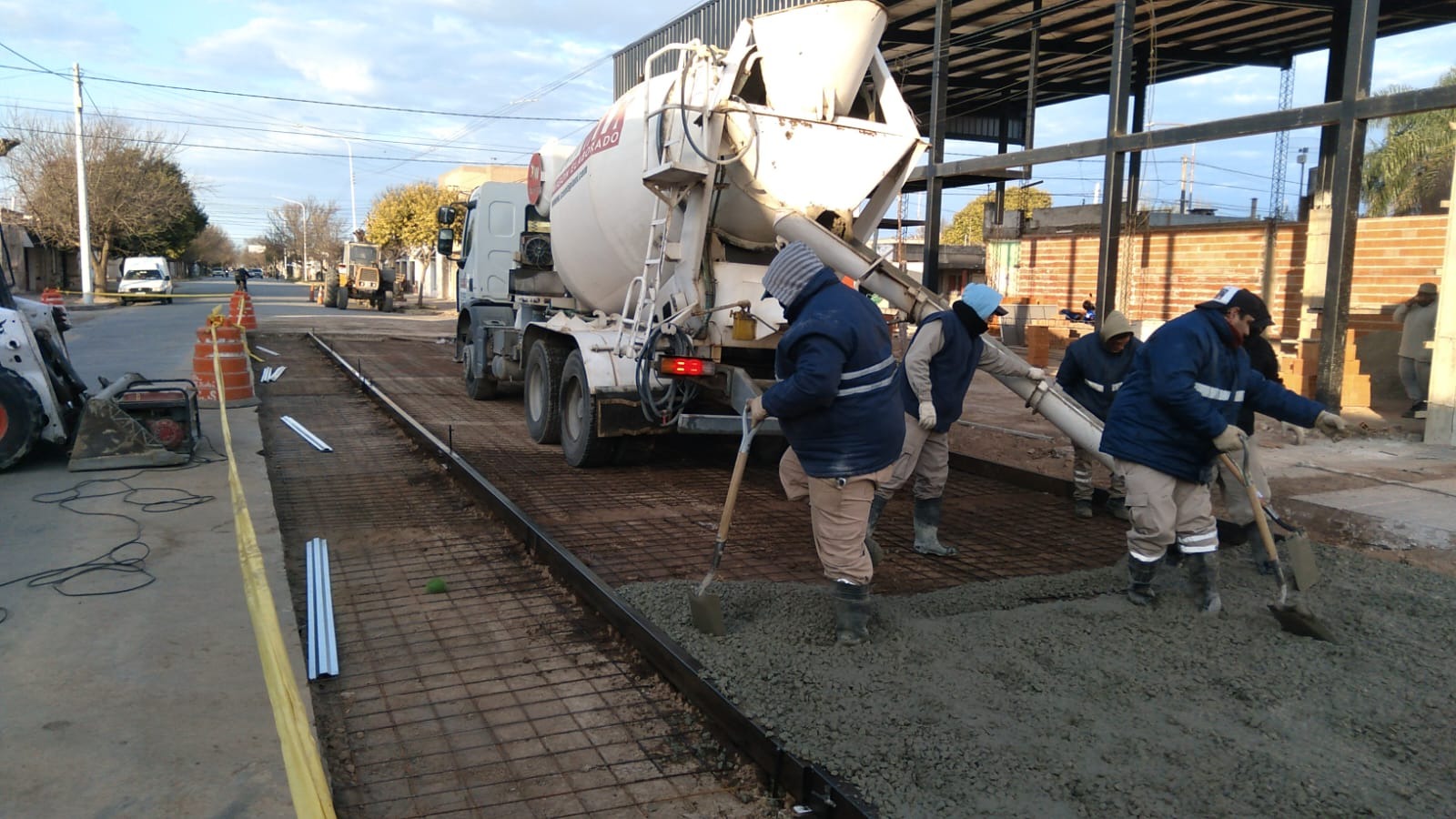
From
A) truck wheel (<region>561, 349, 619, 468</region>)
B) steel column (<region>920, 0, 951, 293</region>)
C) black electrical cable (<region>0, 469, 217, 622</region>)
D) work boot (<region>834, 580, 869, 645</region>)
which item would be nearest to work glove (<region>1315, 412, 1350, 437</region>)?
work boot (<region>834, 580, 869, 645</region>)

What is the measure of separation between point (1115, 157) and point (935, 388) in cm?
834

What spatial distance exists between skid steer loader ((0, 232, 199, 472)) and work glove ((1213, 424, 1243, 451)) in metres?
7.84

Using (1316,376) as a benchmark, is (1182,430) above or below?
above

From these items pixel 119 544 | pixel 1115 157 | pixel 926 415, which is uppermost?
pixel 1115 157

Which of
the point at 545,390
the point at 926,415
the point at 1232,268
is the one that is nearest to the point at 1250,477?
the point at 926,415

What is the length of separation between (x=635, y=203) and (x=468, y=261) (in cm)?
704

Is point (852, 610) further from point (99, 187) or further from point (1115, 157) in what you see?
point (99, 187)

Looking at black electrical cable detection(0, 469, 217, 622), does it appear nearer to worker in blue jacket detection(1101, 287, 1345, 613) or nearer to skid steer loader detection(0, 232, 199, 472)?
skid steer loader detection(0, 232, 199, 472)

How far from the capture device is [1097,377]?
7.04m

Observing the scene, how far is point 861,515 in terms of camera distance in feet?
14.6

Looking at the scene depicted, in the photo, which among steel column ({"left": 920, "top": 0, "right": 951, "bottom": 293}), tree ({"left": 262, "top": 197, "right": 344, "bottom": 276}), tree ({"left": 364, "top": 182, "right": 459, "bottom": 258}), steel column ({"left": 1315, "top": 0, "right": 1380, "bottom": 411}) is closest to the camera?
steel column ({"left": 1315, "top": 0, "right": 1380, "bottom": 411})

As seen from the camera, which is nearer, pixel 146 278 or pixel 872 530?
pixel 872 530

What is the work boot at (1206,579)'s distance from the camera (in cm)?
489

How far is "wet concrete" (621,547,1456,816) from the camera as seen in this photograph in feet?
10.7
